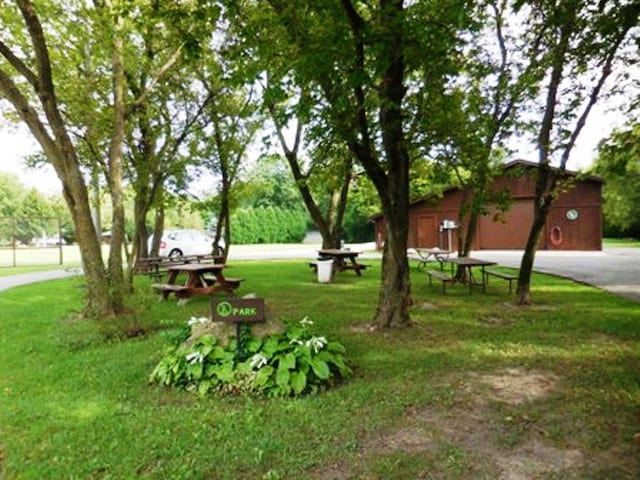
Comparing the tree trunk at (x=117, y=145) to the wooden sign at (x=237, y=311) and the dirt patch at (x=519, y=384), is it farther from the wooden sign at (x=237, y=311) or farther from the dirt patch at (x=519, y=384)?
the dirt patch at (x=519, y=384)

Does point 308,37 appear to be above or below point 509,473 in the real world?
above

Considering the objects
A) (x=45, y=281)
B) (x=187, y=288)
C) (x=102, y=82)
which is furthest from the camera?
(x=45, y=281)

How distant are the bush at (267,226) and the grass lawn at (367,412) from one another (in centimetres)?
3746

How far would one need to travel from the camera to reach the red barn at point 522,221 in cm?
2127

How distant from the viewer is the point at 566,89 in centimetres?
746

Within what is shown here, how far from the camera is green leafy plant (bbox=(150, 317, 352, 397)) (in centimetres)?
386

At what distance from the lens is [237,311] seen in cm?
418

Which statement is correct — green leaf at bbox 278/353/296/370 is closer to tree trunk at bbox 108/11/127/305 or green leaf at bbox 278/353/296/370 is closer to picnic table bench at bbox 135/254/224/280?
tree trunk at bbox 108/11/127/305

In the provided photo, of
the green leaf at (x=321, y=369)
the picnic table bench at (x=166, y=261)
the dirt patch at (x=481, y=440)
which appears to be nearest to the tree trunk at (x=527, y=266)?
the dirt patch at (x=481, y=440)

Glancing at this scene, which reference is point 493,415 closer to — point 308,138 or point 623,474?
point 623,474

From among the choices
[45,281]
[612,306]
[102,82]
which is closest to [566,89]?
[612,306]

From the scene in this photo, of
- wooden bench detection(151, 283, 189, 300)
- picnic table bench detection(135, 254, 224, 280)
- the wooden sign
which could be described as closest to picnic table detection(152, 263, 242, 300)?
wooden bench detection(151, 283, 189, 300)

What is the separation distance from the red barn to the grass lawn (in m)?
15.7

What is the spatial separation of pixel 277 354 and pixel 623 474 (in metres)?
2.61
